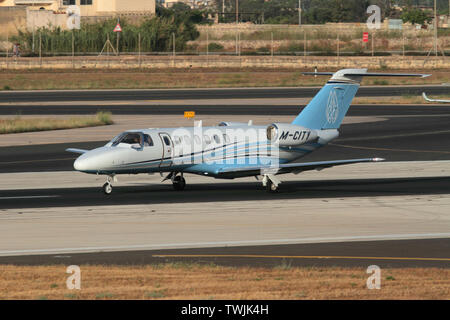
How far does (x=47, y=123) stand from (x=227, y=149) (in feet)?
95.5

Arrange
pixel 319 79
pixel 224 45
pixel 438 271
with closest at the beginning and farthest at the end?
pixel 438 271 → pixel 319 79 → pixel 224 45

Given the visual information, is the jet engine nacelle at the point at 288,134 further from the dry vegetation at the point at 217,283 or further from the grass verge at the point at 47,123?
the grass verge at the point at 47,123

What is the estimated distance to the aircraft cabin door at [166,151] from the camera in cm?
3186

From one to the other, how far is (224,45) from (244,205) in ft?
434

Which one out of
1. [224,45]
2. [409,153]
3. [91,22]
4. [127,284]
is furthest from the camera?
[224,45]

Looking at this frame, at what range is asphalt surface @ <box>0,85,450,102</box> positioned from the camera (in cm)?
8394

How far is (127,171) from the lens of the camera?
31.5m

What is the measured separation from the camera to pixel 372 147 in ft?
157

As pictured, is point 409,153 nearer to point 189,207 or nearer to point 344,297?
point 189,207

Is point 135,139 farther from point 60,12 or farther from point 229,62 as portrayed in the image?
point 60,12

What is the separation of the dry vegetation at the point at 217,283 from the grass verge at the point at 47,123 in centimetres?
3906

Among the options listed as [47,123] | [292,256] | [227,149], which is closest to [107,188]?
[227,149]

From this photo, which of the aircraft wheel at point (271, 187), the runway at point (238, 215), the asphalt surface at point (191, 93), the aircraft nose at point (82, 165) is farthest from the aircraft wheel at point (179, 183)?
the asphalt surface at point (191, 93)

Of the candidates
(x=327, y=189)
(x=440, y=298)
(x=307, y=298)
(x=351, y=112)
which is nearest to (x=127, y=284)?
(x=307, y=298)
